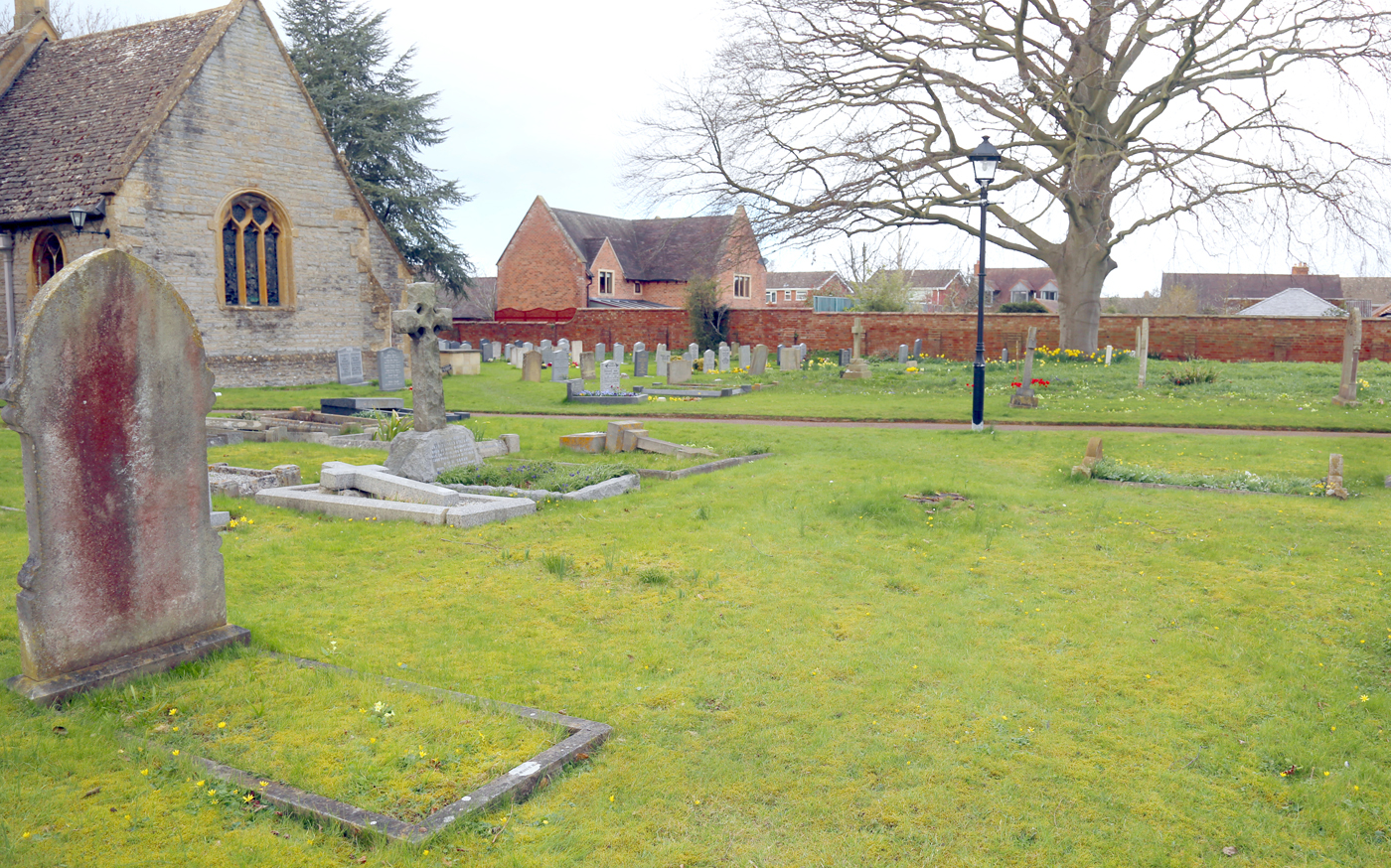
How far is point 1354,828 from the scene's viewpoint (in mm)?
3689

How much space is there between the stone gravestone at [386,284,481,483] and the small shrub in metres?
19.0

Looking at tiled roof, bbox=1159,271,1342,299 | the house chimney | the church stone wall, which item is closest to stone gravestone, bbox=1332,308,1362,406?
the church stone wall

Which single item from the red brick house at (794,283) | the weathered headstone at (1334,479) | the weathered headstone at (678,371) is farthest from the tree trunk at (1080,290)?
the red brick house at (794,283)

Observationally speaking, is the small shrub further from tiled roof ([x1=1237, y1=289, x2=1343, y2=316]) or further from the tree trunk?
tiled roof ([x1=1237, y1=289, x2=1343, y2=316])

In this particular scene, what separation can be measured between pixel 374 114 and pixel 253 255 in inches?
745

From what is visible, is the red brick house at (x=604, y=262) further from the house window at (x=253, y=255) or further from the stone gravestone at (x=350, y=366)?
the stone gravestone at (x=350, y=366)

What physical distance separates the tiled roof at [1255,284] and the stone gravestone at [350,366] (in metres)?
69.9

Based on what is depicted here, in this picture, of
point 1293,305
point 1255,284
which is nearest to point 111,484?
point 1293,305

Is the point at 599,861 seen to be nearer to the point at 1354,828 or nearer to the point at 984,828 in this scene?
the point at 984,828

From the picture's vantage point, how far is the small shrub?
22875mm

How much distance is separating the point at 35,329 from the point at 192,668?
6.25ft

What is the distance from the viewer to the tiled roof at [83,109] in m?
21.4

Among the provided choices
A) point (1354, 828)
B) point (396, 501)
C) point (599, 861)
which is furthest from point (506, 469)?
point (1354, 828)

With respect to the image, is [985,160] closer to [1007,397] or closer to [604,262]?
[1007,397]
